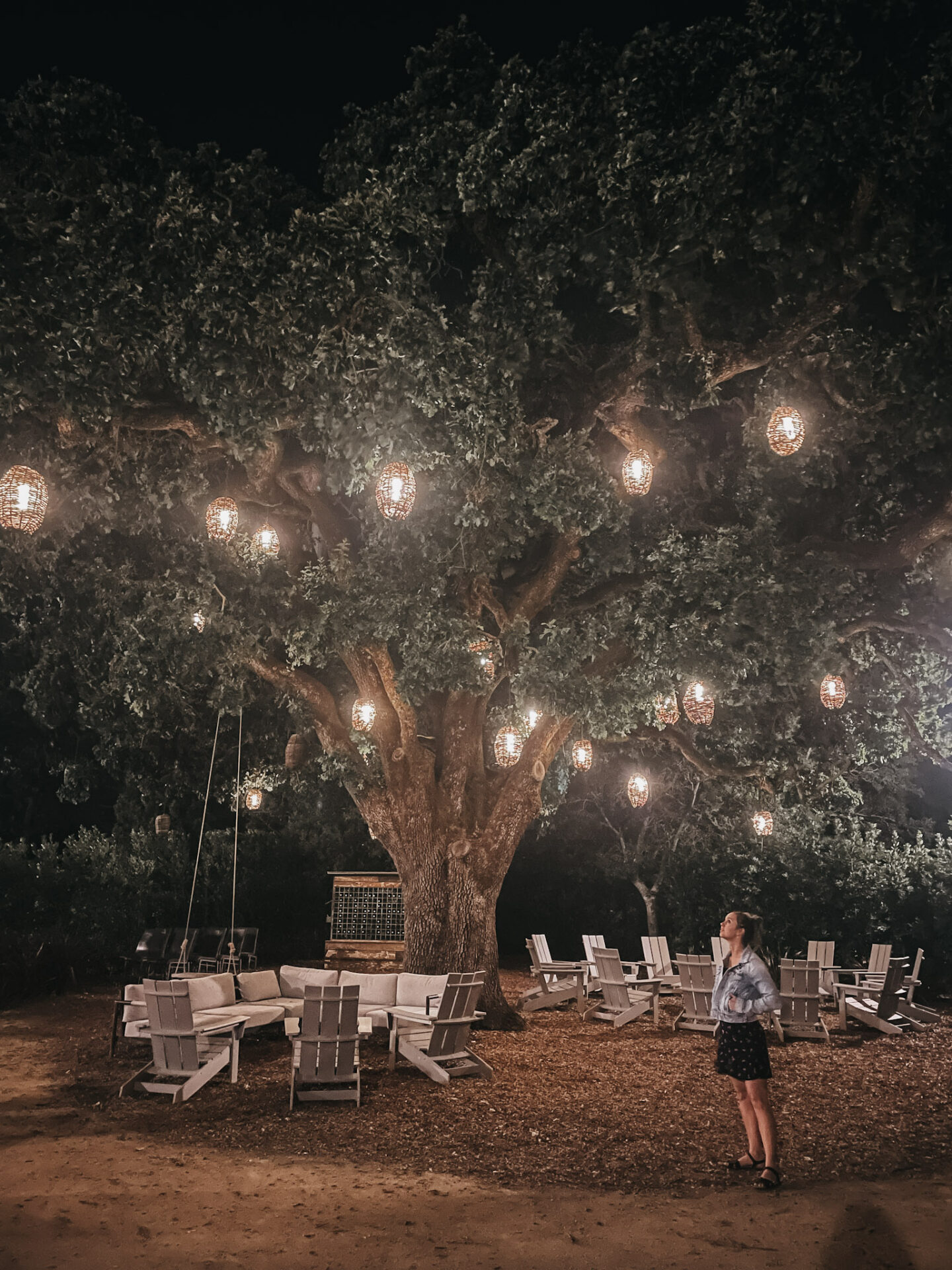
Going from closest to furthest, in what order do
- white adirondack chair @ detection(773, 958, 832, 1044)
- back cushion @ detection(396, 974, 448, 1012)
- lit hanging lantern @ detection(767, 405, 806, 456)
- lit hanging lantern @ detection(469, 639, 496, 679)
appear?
lit hanging lantern @ detection(767, 405, 806, 456) < back cushion @ detection(396, 974, 448, 1012) < lit hanging lantern @ detection(469, 639, 496, 679) < white adirondack chair @ detection(773, 958, 832, 1044)

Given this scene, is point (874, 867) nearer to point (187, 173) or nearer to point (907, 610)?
point (907, 610)

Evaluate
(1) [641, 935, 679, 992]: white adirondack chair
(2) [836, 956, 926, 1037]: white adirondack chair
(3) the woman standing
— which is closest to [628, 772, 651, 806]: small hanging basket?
(1) [641, 935, 679, 992]: white adirondack chair

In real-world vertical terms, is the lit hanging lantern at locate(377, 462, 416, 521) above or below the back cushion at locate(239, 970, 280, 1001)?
above

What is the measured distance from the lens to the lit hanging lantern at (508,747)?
1077 cm

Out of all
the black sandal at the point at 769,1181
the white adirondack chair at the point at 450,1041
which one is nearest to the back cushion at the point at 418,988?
the white adirondack chair at the point at 450,1041

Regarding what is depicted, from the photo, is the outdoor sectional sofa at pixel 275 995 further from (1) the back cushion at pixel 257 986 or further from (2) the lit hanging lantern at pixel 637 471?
(2) the lit hanging lantern at pixel 637 471

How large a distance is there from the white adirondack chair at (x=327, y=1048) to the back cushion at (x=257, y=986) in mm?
2890

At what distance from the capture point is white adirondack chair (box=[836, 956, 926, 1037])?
10.4 meters

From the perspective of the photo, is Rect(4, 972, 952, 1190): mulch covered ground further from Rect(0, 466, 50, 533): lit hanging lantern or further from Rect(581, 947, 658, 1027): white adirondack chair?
Rect(0, 466, 50, 533): lit hanging lantern

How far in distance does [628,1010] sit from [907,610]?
6.10m

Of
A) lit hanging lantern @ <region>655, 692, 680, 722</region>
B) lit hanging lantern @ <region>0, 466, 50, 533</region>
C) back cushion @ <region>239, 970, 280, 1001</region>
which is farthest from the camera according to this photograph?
lit hanging lantern @ <region>655, 692, 680, 722</region>

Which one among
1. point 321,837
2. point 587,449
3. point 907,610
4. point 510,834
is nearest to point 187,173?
point 587,449

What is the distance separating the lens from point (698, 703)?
1062cm

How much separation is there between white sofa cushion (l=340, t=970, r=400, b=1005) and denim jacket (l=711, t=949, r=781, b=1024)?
196 inches
